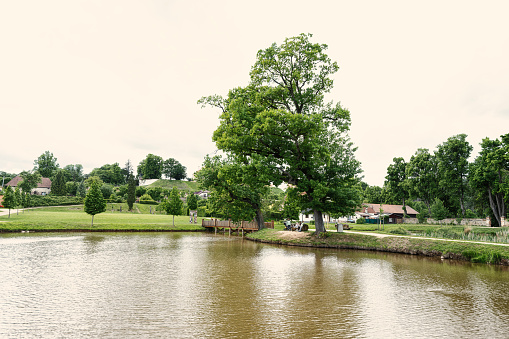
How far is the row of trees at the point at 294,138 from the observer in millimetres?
26344

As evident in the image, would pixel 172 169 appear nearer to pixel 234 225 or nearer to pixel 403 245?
pixel 234 225

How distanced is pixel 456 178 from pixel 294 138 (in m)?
51.1

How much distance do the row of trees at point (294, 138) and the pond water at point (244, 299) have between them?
10162 millimetres

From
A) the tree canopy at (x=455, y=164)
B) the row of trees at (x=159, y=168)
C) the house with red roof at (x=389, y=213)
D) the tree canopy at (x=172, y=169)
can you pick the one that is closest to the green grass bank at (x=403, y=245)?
A: the tree canopy at (x=455, y=164)

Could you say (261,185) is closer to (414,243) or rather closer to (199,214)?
(414,243)

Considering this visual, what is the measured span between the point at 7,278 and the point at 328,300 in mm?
11970

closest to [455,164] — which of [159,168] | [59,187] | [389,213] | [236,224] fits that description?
[389,213]

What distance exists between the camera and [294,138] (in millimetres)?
26234

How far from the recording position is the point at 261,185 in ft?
93.6

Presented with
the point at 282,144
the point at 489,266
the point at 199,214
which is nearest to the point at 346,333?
the point at 489,266

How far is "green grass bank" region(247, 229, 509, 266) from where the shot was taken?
63.1ft

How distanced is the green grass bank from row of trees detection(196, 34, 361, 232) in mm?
2094

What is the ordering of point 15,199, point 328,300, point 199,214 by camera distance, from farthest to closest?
point 199,214, point 15,199, point 328,300

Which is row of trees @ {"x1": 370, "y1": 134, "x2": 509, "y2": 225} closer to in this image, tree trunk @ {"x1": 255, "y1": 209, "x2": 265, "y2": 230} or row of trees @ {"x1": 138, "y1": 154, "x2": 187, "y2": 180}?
tree trunk @ {"x1": 255, "y1": 209, "x2": 265, "y2": 230}
